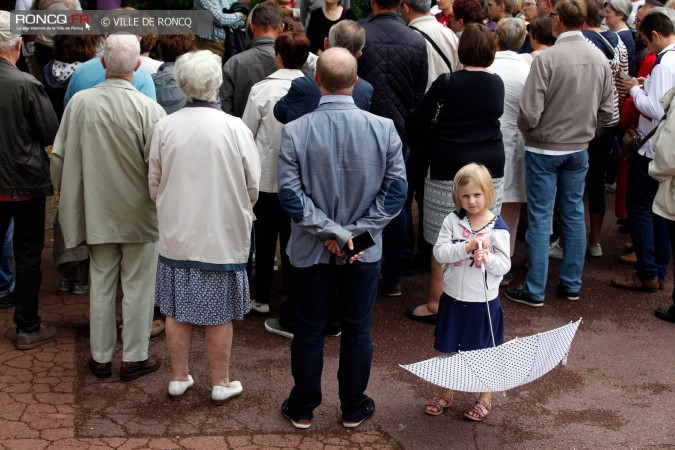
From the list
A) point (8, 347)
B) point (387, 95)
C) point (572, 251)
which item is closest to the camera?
point (8, 347)

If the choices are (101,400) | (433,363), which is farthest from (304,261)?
(101,400)

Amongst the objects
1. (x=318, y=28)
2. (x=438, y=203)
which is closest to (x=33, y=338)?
(x=438, y=203)

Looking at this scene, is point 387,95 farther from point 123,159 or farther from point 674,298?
point 674,298

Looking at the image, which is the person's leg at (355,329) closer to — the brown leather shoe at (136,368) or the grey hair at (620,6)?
the brown leather shoe at (136,368)

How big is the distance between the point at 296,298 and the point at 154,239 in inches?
43.2

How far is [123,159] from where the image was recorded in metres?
5.00

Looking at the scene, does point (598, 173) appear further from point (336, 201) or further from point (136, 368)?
point (136, 368)

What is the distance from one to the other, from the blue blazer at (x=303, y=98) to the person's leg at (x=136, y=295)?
44.0 inches

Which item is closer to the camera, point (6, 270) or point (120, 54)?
point (120, 54)

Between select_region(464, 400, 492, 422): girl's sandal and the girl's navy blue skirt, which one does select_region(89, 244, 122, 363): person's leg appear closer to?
the girl's navy blue skirt

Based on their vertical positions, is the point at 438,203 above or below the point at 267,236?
above

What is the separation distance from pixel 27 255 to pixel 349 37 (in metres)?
2.44

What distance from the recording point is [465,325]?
476 cm

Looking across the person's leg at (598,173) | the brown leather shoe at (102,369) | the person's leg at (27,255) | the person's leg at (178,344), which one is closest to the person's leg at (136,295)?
the brown leather shoe at (102,369)
